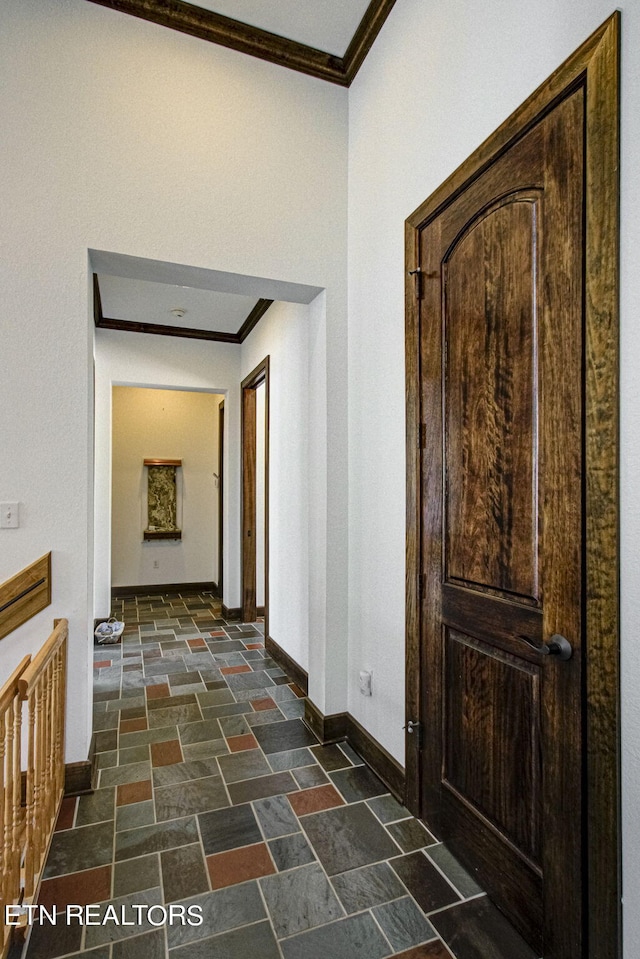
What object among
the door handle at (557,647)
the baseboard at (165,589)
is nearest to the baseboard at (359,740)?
the door handle at (557,647)

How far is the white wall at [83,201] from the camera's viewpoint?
219 centimetres

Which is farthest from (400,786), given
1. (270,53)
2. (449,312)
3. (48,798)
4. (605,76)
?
(270,53)

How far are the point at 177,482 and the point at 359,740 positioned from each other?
480 cm

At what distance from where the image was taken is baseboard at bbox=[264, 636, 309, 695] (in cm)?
346

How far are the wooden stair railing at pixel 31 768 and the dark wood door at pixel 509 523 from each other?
140cm

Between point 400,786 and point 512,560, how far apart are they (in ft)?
4.04

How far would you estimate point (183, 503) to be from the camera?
6773 mm

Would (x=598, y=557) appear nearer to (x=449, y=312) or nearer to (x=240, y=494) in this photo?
(x=449, y=312)

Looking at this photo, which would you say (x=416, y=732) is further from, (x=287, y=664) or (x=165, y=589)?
(x=165, y=589)

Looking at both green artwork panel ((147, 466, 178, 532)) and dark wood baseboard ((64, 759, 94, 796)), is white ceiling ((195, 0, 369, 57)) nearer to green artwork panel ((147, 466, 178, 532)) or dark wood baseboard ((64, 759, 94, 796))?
dark wood baseboard ((64, 759, 94, 796))

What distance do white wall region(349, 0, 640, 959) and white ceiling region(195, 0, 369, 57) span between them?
185 millimetres

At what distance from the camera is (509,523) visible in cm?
165

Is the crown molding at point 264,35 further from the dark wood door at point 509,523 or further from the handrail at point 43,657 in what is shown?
the handrail at point 43,657

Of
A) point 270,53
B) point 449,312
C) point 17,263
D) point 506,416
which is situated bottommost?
point 506,416
